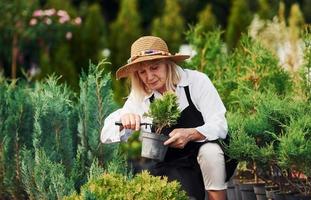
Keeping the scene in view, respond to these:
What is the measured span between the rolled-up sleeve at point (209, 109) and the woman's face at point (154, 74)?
0.19 m

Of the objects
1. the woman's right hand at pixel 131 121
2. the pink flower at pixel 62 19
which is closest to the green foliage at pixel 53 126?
the woman's right hand at pixel 131 121

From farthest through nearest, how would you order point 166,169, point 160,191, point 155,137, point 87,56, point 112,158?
point 87,56, point 112,158, point 166,169, point 155,137, point 160,191

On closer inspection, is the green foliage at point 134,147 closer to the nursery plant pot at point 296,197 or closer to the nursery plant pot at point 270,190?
the nursery plant pot at point 270,190

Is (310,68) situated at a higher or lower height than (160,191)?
higher

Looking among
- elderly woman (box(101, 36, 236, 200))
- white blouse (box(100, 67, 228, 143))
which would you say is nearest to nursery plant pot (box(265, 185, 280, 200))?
elderly woman (box(101, 36, 236, 200))

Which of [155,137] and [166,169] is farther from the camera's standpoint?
[166,169]

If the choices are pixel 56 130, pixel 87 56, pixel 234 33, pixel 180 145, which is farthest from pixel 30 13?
pixel 180 145

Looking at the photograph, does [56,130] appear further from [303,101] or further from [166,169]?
[303,101]

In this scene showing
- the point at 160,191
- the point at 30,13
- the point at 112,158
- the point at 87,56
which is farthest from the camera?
the point at 87,56

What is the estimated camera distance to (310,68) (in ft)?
21.8

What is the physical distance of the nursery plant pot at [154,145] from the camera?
555 centimetres

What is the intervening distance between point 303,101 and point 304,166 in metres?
0.69

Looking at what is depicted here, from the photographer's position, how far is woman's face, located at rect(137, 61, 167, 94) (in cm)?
582

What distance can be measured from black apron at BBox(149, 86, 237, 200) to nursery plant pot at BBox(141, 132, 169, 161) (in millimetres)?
261
